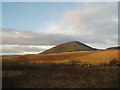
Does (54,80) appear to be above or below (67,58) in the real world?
below

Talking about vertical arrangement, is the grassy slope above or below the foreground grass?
above

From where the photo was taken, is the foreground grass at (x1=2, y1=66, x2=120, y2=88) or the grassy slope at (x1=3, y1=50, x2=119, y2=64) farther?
the grassy slope at (x1=3, y1=50, x2=119, y2=64)

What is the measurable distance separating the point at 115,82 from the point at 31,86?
6573 mm

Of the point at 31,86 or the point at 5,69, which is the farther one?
the point at 5,69

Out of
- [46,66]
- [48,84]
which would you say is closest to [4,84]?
[48,84]

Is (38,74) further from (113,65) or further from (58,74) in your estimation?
(113,65)

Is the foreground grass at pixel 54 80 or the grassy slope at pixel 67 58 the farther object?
the grassy slope at pixel 67 58

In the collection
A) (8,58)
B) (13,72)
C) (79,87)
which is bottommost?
(79,87)

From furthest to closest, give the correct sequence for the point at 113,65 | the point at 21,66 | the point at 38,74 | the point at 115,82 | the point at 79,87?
the point at 113,65 → the point at 21,66 → the point at 38,74 → the point at 115,82 → the point at 79,87

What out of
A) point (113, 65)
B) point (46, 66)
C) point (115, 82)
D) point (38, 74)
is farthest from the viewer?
point (113, 65)

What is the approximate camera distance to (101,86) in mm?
7195

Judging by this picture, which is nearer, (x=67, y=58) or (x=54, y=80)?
(x=54, y=80)

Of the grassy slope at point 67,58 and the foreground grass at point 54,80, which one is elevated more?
the grassy slope at point 67,58

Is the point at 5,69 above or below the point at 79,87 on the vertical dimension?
above
